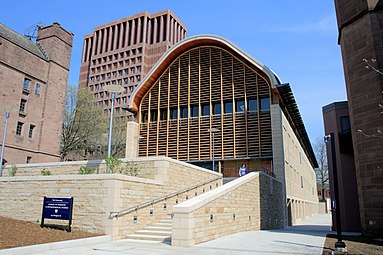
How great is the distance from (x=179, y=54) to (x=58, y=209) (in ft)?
69.2

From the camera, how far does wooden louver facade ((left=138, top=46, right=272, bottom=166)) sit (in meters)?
25.4

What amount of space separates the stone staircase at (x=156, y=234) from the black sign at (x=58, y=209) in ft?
7.54

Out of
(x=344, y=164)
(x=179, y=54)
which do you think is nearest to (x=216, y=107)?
Answer: (x=179, y=54)

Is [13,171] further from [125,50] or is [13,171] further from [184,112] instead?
[125,50]

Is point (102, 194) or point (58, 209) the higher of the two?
point (102, 194)

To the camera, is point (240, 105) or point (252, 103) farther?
point (240, 105)

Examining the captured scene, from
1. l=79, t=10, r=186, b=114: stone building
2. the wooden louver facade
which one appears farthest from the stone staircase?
l=79, t=10, r=186, b=114: stone building

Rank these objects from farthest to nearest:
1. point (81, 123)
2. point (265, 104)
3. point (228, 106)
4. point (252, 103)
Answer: point (81, 123)
point (228, 106)
point (252, 103)
point (265, 104)

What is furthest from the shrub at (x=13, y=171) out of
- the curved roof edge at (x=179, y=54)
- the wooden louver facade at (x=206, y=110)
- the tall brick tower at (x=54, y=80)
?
the tall brick tower at (x=54, y=80)

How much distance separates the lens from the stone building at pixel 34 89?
98.5ft

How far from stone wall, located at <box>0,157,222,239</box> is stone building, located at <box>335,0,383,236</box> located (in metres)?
8.05

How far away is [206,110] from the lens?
2769 cm

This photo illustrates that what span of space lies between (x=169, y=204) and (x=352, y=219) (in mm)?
11124

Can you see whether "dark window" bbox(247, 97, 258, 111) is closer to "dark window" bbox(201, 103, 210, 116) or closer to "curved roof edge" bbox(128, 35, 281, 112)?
"curved roof edge" bbox(128, 35, 281, 112)
